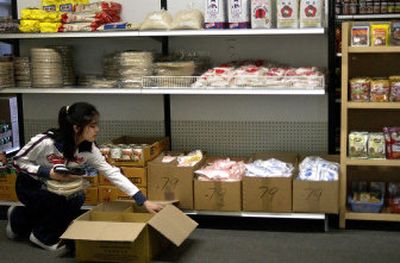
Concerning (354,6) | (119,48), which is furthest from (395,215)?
(119,48)

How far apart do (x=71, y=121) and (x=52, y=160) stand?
0.37 meters

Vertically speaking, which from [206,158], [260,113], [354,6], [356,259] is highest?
[354,6]

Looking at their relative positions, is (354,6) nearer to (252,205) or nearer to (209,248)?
(252,205)

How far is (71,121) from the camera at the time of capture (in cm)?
367

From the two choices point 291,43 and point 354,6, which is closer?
point 291,43

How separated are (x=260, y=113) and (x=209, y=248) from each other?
1.30 m

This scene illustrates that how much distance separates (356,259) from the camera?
3.70m

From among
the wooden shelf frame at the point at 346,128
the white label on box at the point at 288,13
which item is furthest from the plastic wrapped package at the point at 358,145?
the white label on box at the point at 288,13

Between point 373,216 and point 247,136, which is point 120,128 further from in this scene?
point 373,216

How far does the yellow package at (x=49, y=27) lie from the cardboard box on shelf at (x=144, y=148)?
3.32 ft

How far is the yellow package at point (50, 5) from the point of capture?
482cm

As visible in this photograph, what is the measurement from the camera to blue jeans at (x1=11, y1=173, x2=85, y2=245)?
156 inches

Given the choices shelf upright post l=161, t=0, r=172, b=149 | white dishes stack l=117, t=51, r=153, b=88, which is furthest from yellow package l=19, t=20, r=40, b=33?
shelf upright post l=161, t=0, r=172, b=149

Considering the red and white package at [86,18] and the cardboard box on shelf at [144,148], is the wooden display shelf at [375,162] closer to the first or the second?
the cardboard box on shelf at [144,148]
